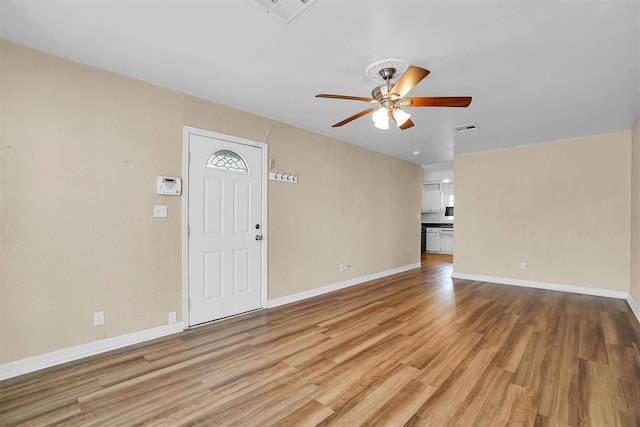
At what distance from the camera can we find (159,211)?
2859 mm

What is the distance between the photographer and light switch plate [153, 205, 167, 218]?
2.83 meters

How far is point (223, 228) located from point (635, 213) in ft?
18.1

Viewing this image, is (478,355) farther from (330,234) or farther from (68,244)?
(68,244)

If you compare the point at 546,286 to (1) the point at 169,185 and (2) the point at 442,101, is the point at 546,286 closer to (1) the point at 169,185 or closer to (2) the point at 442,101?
(2) the point at 442,101

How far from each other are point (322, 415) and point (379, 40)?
2625mm

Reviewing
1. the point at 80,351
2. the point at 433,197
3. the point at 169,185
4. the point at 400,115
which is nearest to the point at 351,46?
the point at 400,115

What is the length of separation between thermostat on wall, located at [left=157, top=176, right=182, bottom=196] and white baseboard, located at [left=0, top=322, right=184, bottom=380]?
4.55 ft

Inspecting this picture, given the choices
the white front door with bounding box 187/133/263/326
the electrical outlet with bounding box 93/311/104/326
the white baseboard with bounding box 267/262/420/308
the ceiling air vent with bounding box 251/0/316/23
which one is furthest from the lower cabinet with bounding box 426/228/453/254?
the electrical outlet with bounding box 93/311/104/326

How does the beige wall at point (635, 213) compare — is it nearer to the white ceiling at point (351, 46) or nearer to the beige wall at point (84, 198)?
the white ceiling at point (351, 46)

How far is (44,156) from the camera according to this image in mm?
2279

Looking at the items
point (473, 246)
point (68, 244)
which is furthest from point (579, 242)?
point (68, 244)

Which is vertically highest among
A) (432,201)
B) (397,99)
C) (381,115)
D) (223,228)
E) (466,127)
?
(466,127)

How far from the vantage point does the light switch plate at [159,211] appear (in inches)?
112

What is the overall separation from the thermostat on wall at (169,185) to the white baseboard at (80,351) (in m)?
1.39
